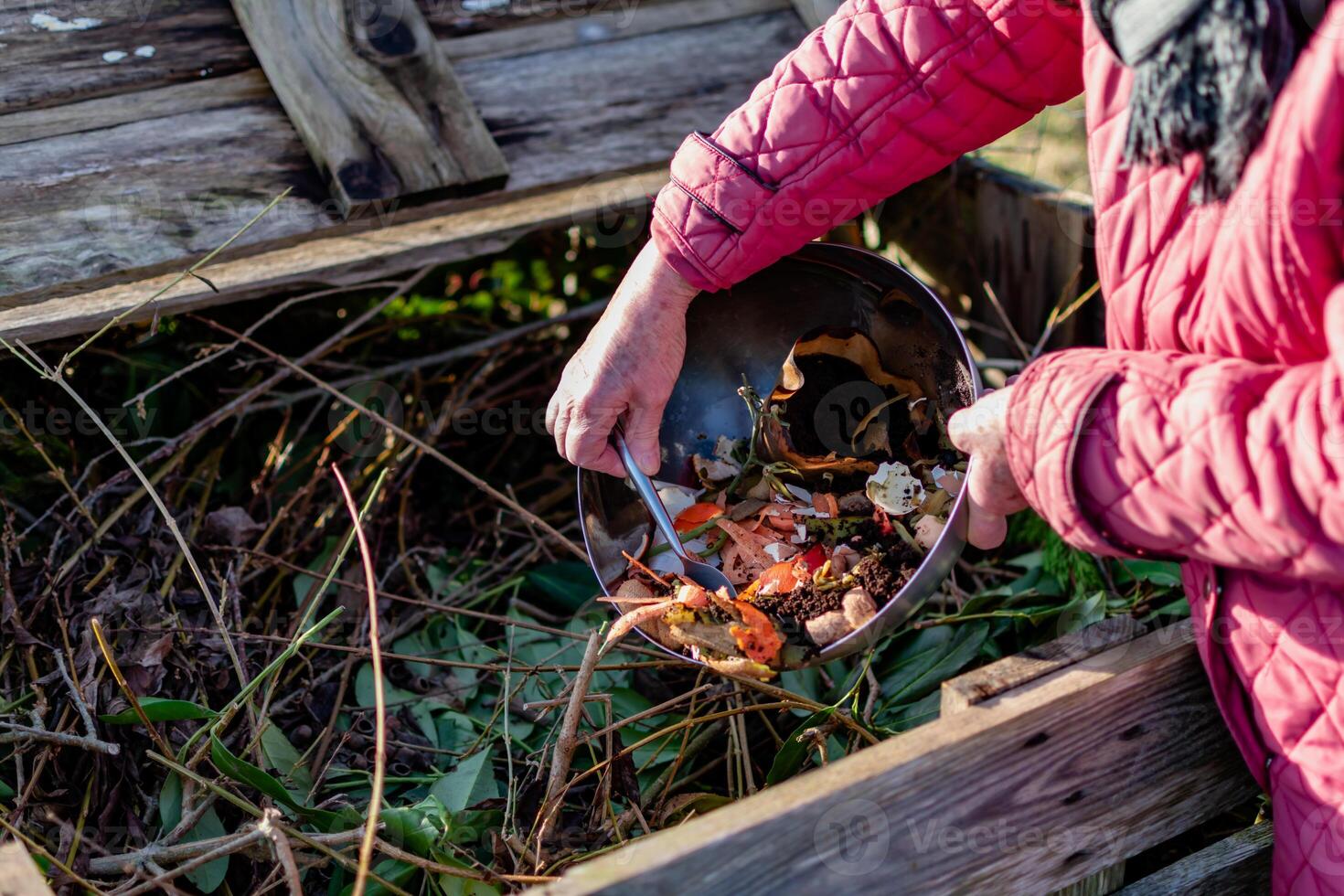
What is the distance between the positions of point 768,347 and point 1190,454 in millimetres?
717

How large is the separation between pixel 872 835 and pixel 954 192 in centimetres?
168

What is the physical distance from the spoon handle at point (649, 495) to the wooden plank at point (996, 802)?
45cm

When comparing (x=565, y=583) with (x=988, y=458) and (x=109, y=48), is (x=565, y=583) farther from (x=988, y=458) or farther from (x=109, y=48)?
(x=109, y=48)

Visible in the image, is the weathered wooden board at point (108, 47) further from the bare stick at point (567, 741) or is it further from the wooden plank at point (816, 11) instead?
the bare stick at point (567, 741)

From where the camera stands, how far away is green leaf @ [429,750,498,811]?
56.9 inches

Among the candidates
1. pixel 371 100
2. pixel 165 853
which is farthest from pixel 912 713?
pixel 371 100

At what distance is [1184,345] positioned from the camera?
1005 millimetres

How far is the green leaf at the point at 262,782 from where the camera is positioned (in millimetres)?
1309

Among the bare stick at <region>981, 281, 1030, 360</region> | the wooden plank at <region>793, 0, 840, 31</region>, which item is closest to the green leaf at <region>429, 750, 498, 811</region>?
the bare stick at <region>981, 281, 1030, 360</region>

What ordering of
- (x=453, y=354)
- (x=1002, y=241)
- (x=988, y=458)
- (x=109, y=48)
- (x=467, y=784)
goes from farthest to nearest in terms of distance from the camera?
1. (x=1002, y=241)
2. (x=453, y=354)
3. (x=109, y=48)
4. (x=467, y=784)
5. (x=988, y=458)

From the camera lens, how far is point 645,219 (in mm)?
1966

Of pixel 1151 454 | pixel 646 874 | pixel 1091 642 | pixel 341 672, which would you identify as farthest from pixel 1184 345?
pixel 341 672

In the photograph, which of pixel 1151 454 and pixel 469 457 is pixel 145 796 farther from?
pixel 1151 454

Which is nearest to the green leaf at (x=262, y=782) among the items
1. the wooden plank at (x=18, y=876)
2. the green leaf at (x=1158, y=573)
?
the wooden plank at (x=18, y=876)
